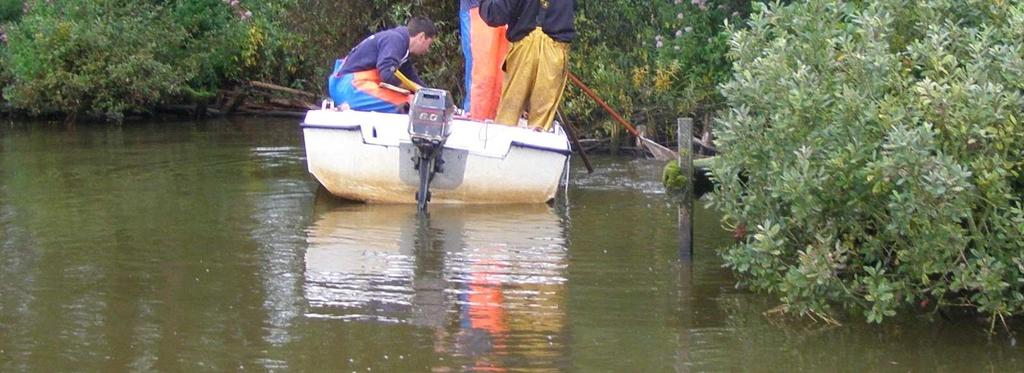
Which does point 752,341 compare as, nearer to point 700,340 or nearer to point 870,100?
point 700,340

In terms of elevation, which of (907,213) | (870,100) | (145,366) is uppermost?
(870,100)

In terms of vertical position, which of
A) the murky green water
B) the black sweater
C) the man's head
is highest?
the black sweater

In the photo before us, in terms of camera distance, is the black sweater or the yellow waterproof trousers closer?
the black sweater

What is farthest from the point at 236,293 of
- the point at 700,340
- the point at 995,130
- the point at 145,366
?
the point at 995,130

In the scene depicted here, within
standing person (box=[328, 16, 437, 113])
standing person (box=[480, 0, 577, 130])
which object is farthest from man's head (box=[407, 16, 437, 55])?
standing person (box=[480, 0, 577, 130])

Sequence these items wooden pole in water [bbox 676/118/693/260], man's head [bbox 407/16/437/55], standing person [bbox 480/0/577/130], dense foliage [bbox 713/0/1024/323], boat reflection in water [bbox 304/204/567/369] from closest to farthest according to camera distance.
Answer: dense foliage [bbox 713/0/1024/323]
boat reflection in water [bbox 304/204/567/369]
wooden pole in water [bbox 676/118/693/260]
standing person [bbox 480/0/577/130]
man's head [bbox 407/16/437/55]

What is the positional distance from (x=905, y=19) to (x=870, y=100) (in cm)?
102

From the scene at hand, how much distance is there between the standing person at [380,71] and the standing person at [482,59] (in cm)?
40

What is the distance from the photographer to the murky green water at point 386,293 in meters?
7.79

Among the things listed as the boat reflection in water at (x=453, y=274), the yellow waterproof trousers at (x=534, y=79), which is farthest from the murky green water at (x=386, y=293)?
the yellow waterproof trousers at (x=534, y=79)

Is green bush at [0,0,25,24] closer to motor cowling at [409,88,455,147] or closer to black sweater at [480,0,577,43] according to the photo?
black sweater at [480,0,577,43]

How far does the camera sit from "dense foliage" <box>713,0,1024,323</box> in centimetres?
762

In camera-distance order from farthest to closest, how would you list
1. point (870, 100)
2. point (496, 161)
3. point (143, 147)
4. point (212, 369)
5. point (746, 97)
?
1. point (143, 147)
2. point (496, 161)
3. point (746, 97)
4. point (870, 100)
5. point (212, 369)

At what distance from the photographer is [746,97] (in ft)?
28.8
